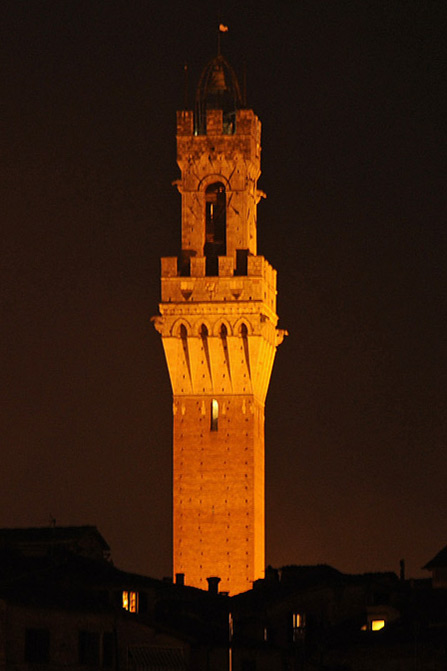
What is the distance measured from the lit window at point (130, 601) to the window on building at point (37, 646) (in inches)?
191

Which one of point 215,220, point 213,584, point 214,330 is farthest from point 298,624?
point 215,220

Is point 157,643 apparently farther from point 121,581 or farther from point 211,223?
point 211,223

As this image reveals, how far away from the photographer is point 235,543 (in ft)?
318

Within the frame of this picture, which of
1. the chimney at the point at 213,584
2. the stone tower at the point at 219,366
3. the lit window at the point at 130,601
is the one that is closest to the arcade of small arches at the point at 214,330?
the stone tower at the point at 219,366

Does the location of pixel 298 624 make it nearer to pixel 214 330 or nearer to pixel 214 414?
pixel 214 414

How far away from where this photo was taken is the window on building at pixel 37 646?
219 ft

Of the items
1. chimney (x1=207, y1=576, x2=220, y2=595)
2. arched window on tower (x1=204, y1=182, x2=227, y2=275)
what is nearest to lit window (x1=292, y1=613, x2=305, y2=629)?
chimney (x1=207, y1=576, x2=220, y2=595)

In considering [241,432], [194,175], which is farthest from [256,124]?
[241,432]

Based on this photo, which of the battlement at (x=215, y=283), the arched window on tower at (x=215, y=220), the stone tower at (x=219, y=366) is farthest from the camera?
the arched window on tower at (x=215, y=220)

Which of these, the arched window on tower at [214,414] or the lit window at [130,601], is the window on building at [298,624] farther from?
the arched window on tower at [214,414]

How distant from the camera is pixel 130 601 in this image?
7231cm

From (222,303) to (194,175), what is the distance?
4634 millimetres

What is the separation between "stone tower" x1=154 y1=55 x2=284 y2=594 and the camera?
97.2 m

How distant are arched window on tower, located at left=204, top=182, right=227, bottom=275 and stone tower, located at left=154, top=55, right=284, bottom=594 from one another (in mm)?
500
